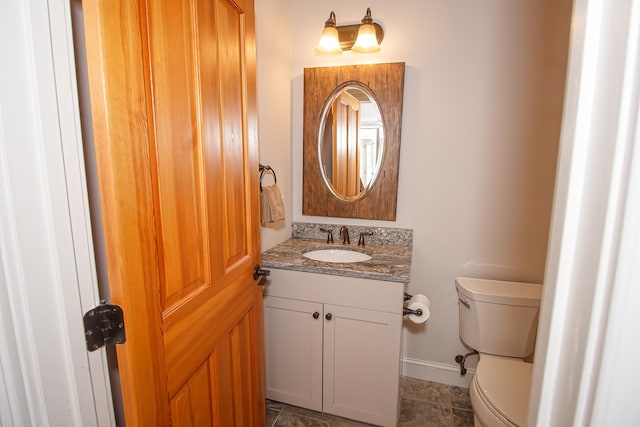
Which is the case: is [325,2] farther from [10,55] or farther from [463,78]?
[10,55]

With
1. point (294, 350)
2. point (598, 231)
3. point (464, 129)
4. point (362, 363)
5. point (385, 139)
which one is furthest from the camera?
point (385, 139)

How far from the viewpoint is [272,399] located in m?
1.70

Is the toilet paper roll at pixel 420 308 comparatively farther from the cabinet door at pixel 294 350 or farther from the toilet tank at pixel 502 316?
the cabinet door at pixel 294 350

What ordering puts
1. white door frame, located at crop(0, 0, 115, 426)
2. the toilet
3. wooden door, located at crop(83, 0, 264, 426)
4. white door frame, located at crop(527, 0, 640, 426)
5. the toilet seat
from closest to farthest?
white door frame, located at crop(527, 0, 640, 426), white door frame, located at crop(0, 0, 115, 426), wooden door, located at crop(83, 0, 264, 426), the toilet seat, the toilet

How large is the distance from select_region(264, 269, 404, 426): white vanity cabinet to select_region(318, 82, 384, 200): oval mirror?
0.72m

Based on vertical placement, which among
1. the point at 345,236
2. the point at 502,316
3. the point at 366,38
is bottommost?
the point at 502,316

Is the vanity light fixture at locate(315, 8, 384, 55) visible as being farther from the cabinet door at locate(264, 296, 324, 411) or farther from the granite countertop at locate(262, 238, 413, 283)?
the cabinet door at locate(264, 296, 324, 411)

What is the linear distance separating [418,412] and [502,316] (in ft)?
2.50

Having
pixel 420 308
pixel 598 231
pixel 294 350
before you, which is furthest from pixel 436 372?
pixel 598 231

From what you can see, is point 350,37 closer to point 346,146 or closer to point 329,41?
point 329,41

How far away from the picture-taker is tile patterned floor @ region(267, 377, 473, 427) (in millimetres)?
1593

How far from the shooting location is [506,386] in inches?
47.6

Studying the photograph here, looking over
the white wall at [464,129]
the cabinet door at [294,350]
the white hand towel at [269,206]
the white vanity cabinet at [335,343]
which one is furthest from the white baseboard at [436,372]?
the white hand towel at [269,206]

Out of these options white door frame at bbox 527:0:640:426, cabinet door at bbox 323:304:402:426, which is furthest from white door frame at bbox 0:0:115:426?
cabinet door at bbox 323:304:402:426
